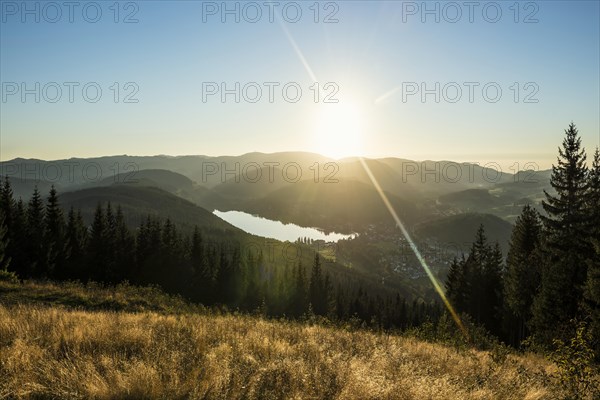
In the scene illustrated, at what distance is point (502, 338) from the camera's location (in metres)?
46.8

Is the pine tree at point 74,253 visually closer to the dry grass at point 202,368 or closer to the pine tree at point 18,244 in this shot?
the pine tree at point 18,244

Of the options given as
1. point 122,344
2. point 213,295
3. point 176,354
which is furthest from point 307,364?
point 213,295

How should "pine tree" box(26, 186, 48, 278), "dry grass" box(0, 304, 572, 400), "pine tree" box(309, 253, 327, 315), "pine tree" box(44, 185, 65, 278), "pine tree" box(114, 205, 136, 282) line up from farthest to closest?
"pine tree" box(309, 253, 327, 315)
"pine tree" box(114, 205, 136, 282)
"pine tree" box(44, 185, 65, 278)
"pine tree" box(26, 186, 48, 278)
"dry grass" box(0, 304, 572, 400)

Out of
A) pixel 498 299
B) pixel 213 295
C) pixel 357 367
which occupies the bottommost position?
pixel 213 295

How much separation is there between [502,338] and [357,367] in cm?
5047

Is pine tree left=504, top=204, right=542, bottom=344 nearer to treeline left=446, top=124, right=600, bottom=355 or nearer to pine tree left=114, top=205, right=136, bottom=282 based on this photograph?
treeline left=446, top=124, right=600, bottom=355

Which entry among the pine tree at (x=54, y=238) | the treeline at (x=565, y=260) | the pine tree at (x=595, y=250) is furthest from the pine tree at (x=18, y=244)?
the pine tree at (x=595, y=250)

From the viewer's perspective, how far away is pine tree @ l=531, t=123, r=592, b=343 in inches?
1091

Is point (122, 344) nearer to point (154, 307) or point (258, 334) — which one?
point (258, 334)

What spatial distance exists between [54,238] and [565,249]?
194ft

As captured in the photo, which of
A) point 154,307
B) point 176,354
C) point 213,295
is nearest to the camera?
point 176,354

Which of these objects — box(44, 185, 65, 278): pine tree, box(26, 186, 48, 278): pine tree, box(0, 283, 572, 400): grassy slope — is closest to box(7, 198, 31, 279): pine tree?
box(26, 186, 48, 278): pine tree

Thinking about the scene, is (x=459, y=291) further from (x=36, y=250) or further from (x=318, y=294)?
(x=36, y=250)

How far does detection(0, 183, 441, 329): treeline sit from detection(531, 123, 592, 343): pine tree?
30.6 ft
